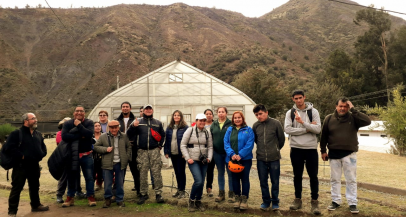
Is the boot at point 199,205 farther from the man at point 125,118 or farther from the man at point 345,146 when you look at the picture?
the man at point 125,118

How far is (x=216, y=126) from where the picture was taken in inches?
257

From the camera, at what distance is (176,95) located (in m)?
15.0

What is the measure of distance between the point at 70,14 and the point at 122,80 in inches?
1653

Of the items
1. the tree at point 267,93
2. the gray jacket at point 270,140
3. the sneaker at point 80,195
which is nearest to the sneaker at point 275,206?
the gray jacket at point 270,140

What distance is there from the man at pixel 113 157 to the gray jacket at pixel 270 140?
2.57 m

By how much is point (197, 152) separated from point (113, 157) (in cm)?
161

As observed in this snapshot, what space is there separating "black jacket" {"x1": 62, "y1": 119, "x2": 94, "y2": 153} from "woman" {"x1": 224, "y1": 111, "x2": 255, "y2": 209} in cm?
261

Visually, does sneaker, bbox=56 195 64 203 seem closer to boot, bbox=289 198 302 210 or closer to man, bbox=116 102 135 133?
man, bbox=116 102 135 133

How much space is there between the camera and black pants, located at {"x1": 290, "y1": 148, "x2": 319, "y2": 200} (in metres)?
5.66

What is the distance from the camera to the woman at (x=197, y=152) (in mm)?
6098

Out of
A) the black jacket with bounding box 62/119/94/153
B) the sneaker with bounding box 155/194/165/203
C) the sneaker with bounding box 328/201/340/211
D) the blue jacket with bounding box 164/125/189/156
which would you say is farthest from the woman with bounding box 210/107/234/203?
the black jacket with bounding box 62/119/94/153

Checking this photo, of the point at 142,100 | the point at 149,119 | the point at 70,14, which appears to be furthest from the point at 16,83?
the point at 149,119

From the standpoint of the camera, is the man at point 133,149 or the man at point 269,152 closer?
the man at point 269,152

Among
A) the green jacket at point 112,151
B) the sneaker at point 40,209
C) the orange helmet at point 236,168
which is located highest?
the green jacket at point 112,151
